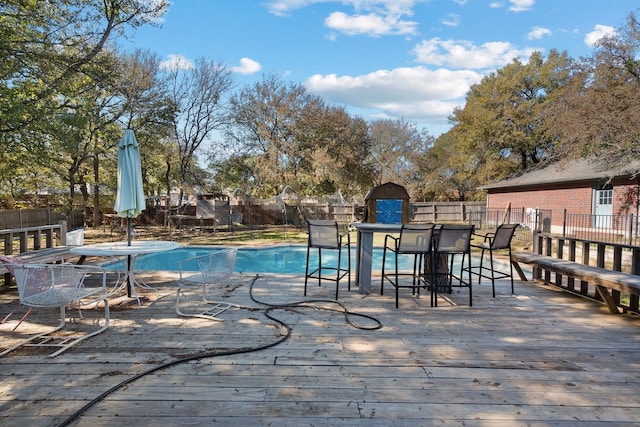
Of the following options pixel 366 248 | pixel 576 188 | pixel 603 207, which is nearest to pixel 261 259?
pixel 366 248

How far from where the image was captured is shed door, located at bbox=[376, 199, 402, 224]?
625 cm

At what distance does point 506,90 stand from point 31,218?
24348 millimetres

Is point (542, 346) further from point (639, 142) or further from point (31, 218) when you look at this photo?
point (31, 218)

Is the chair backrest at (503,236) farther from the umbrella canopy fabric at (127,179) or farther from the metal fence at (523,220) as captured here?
the metal fence at (523,220)

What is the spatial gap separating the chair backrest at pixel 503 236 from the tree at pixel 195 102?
48.7ft

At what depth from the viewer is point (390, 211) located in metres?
6.26

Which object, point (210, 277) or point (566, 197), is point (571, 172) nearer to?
point (566, 197)

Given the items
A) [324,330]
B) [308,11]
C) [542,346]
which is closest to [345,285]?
[324,330]

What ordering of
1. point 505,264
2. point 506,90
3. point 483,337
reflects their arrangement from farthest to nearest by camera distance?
point 506,90 < point 505,264 < point 483,337

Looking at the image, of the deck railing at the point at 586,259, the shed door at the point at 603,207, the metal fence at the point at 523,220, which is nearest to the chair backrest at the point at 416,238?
the deck railing at the point at 586,259

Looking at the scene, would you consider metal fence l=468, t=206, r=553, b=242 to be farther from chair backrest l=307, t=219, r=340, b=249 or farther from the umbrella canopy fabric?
the umbrella canopy fabric

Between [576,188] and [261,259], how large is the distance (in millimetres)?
13312

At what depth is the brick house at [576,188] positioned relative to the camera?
12.3 meters

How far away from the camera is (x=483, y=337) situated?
3.04m
